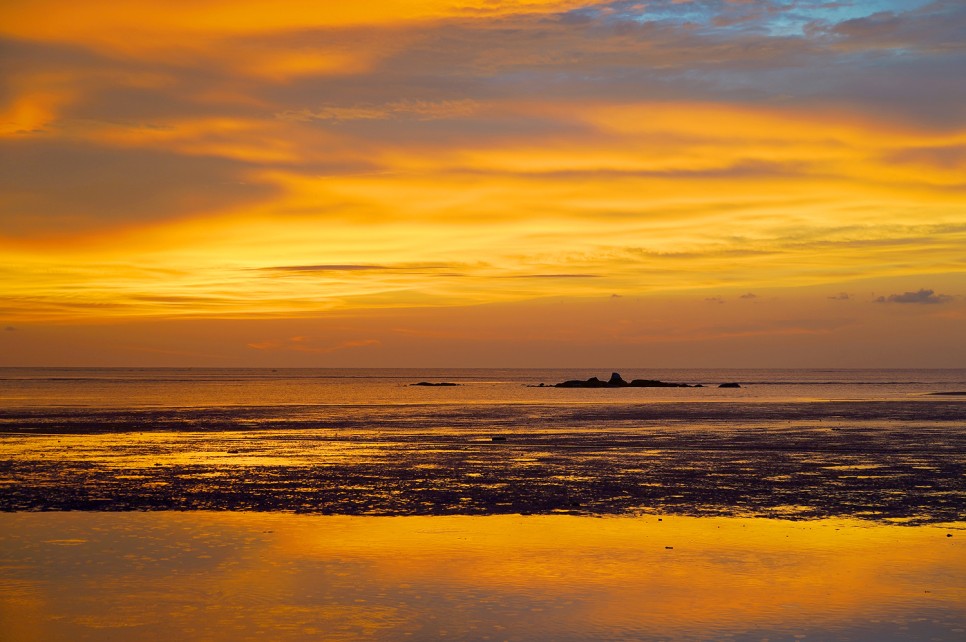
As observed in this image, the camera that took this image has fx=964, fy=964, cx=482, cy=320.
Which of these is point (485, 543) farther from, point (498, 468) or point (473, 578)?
point (498, 468)

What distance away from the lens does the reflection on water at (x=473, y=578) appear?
13820mm

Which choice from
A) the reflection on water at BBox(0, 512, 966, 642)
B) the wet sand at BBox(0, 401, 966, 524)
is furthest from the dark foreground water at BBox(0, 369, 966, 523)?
the reflection on water at BBox(0, 512, 966, 642)

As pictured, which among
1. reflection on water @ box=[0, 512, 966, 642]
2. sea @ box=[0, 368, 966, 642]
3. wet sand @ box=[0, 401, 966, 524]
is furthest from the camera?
wet sand @ box=[0, 401, 966, 524]

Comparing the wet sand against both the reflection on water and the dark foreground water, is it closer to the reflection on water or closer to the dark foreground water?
the dark foreground water

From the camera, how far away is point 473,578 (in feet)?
55.0

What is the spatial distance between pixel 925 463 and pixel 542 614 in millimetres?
23616

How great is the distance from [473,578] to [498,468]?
16.0 metres

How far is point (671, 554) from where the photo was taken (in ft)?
60.8

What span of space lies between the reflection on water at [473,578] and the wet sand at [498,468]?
7.28 ft

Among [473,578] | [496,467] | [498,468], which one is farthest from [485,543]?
[496,467]

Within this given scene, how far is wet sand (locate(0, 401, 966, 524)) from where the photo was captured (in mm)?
24422

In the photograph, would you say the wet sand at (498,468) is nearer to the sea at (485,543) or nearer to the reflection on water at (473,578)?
the sea at (485,543)

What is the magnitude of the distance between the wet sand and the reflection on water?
2220 millimetres

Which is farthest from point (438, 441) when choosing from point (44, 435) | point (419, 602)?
point (419, 602)
